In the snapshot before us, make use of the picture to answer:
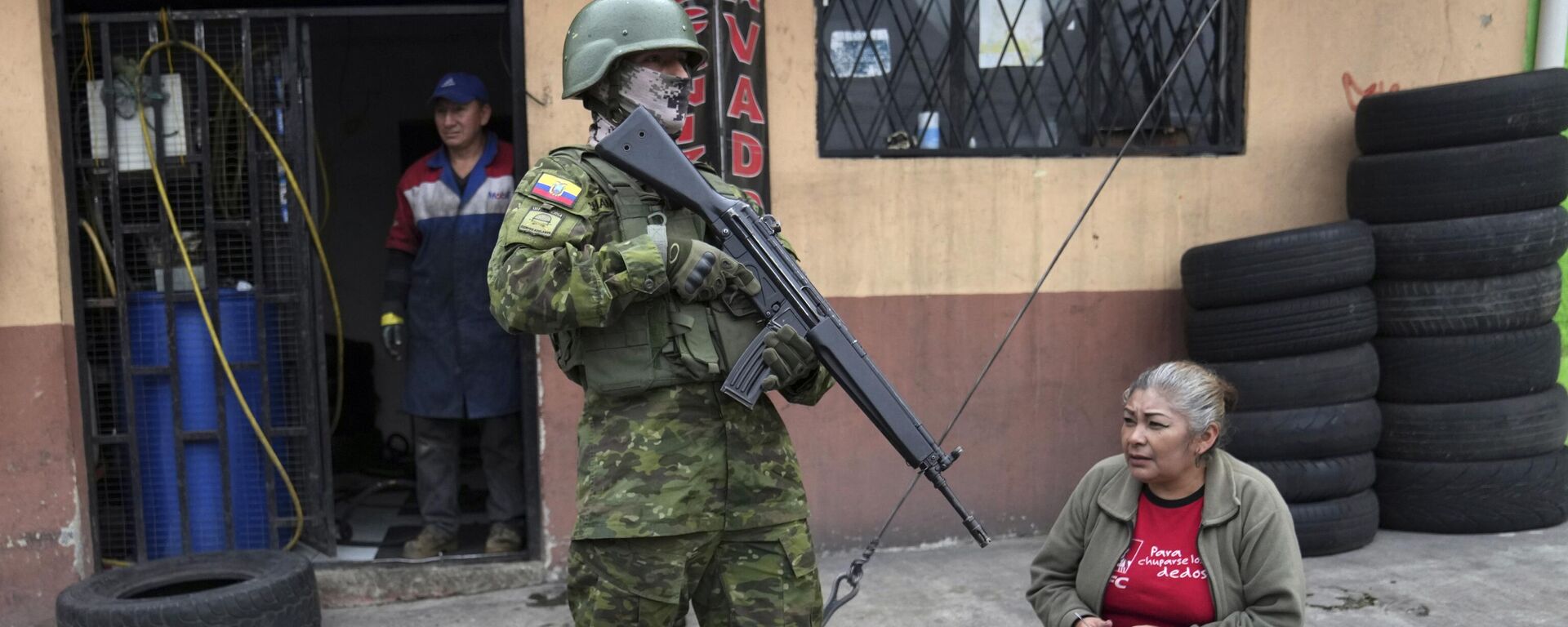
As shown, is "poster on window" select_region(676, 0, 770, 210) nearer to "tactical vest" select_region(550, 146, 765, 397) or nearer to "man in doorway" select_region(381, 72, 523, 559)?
"man in doorway" select_region(381, 72, 523, 559)

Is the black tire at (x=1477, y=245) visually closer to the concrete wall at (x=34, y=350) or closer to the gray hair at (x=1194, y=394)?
the gray hair at (x=1194, y=394)

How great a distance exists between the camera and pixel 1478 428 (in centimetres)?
442

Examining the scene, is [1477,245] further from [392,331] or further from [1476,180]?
[392,331]

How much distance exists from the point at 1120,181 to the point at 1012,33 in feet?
2.48

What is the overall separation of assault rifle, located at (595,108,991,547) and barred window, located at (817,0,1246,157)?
2159mm

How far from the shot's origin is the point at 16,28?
12.5 feet

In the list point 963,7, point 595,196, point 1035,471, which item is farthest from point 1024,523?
point 595,196

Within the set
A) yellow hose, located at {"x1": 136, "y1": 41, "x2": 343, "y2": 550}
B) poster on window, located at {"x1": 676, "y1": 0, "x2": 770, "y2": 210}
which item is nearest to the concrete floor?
yellow hose, located at {"x1": 136, "y1": 41, "x2": 343, "y2": 550}

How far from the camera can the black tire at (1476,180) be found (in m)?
4.31

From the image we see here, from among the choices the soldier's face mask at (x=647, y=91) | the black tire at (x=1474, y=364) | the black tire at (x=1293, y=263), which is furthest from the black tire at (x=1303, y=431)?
the soldier's face mask at (x=647, y=91)

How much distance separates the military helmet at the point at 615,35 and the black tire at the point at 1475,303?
3353 mm

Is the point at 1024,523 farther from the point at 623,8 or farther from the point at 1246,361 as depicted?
the point at 623,8

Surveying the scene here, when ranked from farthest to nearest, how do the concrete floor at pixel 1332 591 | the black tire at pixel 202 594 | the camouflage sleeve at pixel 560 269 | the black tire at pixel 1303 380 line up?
the black tire at pixel 1303 380
the concrete floor at pixel 1332 591
the black tire at pixel 202 594
the camouflage sleeve at pixel 560 269

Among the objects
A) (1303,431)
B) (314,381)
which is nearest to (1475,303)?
(1303,431)
